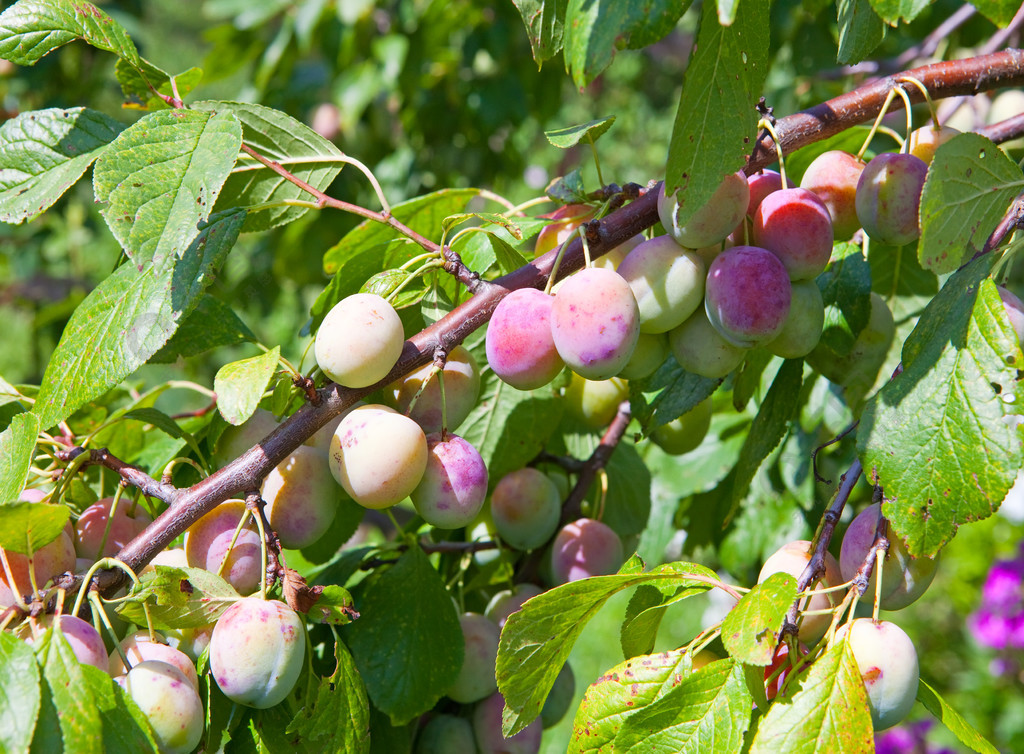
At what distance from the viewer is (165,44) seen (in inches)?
284

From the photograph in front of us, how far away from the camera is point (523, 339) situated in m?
0.60

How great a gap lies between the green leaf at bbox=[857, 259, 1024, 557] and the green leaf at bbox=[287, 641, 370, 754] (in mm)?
399

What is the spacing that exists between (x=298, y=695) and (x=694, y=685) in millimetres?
319

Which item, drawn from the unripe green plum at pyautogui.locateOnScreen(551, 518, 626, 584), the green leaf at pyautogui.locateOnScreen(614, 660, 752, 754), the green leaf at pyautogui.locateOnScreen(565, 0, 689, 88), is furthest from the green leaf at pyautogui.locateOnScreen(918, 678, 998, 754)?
the green leaf at pyautogui.locateOnScreen(565, 0, 689, 88)

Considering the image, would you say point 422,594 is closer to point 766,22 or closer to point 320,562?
point 320,562

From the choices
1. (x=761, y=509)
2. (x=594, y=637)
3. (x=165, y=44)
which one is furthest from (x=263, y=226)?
(x=165, y=44)

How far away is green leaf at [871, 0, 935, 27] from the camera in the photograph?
1.62ft

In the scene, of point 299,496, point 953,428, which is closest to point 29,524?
point 299,496

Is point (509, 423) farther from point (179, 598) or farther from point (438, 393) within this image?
point (179, 598)

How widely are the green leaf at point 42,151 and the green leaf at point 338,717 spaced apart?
425mm

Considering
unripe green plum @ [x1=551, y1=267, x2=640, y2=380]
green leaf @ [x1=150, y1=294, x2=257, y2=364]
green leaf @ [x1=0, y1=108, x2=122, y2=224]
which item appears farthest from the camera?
green leaf @ [x1=150, y1=294, x2=257, y2=364]

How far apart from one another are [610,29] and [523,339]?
214 mm

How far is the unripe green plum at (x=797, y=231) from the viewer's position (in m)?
0.62

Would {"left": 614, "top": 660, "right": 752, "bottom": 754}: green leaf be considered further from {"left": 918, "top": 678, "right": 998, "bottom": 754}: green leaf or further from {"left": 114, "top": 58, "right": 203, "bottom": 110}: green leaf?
{"left": 114, "top": 58, "right": 203, "bottom": 110}: green leaf
